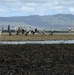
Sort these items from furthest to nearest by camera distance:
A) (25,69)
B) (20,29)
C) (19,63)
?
(20,29), (19,63), (25,69)

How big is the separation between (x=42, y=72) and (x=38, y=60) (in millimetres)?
4462

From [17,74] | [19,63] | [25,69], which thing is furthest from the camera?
[19,63]

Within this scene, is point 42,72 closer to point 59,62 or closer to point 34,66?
point 34,66

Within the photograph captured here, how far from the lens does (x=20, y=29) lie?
246ft

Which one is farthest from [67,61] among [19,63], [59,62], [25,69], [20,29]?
[20,29]

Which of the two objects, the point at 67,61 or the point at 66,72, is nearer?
the point at 66,72

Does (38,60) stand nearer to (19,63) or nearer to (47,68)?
(19,63)

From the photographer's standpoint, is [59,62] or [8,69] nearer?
[8,69]

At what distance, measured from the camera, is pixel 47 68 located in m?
17.7

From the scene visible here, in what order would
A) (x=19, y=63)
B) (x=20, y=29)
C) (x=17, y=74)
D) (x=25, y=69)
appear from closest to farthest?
(x=17, y=74) → (x=25, y=69) → (x=19, y=63) → (x=20, y=29)

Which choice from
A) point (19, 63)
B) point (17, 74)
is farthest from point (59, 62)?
point (17, 74)

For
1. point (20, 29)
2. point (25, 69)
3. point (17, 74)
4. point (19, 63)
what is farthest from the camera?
point (20, 29)

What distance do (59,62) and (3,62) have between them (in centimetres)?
285

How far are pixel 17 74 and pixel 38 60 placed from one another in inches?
210
